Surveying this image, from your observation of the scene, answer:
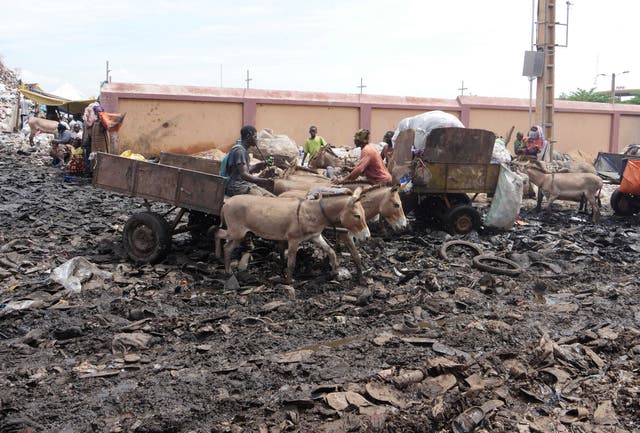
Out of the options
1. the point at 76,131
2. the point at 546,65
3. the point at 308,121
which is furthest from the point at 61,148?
the point at 546,65

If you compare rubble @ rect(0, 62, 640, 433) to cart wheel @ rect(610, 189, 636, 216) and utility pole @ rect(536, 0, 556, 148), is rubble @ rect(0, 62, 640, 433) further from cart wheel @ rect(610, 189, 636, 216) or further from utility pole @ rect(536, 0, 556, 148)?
utility pole @ rect(536, 0, 556, 148)

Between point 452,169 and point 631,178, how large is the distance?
5.23 m

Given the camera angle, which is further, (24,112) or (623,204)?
(24,112)

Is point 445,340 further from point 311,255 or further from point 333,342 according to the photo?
point 311,255

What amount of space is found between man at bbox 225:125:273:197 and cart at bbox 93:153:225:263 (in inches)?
11.3

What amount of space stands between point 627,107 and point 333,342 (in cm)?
2404

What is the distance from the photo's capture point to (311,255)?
9109 millimetres

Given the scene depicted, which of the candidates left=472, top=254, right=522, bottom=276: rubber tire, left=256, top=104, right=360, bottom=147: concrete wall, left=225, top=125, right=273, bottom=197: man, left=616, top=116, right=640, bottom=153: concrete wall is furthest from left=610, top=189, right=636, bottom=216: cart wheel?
left=616, top=116, right=640, bottom=153: concrete wall

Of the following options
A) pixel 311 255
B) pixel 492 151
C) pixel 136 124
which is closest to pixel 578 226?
pixel 492 151

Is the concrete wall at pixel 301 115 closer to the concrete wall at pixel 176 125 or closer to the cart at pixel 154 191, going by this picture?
the concrete wall at pixel 176 125

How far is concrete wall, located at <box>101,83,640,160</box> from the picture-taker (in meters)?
21.2

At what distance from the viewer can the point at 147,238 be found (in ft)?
29.6

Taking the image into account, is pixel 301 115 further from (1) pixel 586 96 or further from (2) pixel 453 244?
(1) pixel 586 96

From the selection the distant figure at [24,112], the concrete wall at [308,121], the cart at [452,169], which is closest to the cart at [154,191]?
the cart at [452,169]
